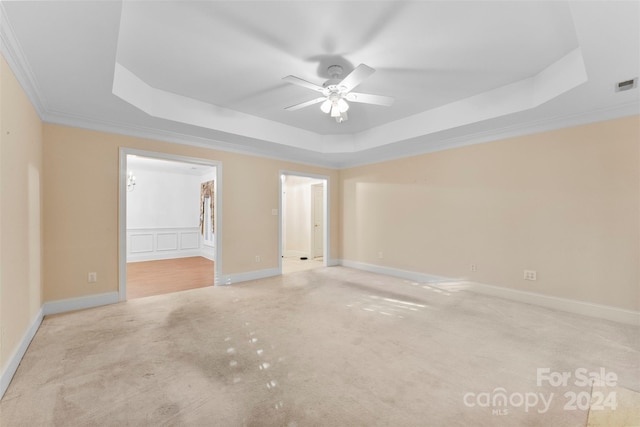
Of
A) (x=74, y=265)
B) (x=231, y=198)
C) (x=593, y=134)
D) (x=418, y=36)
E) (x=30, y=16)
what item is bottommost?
(x=74, y=265)

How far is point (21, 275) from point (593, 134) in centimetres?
615

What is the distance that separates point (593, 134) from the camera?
127 inches

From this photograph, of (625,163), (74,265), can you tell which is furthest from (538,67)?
(74,265)

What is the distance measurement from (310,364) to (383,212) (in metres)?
3.87

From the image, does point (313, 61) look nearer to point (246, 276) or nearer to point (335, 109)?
point (335, 109)

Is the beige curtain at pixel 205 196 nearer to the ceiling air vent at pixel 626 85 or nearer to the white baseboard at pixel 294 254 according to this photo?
the white baseboard at pixel 294 254

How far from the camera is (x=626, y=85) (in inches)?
102

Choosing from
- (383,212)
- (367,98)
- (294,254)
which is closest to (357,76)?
(367,98)

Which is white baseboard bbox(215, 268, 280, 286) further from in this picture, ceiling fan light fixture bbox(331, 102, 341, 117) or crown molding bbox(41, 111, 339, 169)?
ceiling fan light fixture bbox(331, 102, 341, 117)

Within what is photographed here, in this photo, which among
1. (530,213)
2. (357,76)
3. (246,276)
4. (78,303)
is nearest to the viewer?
(357,76)

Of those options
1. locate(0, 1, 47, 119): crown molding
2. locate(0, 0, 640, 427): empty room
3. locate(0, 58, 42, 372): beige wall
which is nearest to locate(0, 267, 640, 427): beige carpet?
locate(0, 0, 640, 427): empty room

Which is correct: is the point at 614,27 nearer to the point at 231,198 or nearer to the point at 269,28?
the point at 269,28

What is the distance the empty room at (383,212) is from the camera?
70.6 inches

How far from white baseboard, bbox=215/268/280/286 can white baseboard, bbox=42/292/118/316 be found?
143 centimetres
